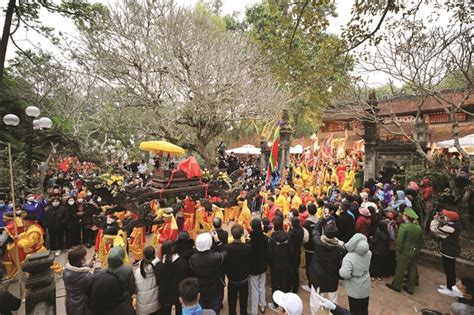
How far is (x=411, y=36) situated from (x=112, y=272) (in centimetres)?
1024

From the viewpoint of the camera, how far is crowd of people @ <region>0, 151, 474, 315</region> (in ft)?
10.0

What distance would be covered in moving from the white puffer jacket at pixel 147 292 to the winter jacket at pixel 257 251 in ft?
4.78

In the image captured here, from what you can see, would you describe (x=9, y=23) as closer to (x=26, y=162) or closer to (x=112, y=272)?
(x=26, y=162)

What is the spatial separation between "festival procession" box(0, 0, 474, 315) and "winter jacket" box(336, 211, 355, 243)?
0.02 meters

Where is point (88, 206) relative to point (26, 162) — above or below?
below

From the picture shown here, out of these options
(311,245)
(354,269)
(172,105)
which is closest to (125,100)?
(172,105)

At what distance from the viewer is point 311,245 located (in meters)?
4.94

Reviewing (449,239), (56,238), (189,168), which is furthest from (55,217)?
(449,239)

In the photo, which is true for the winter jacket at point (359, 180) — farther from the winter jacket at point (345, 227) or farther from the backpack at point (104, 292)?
the backpack at point (104, 292)

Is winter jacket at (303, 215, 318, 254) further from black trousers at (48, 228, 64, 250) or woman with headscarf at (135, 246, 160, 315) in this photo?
black trousers at (48, 228, 64, 250)

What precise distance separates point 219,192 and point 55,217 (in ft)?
15.2

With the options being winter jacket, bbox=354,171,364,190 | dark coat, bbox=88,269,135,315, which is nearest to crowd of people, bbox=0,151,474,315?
dark coat, bbox=88,269,135,315

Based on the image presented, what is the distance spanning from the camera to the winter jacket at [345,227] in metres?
5.08

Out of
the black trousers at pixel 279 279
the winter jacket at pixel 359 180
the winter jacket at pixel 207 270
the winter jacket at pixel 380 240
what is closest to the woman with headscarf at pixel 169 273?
the winter jacket at pixel 207 270
